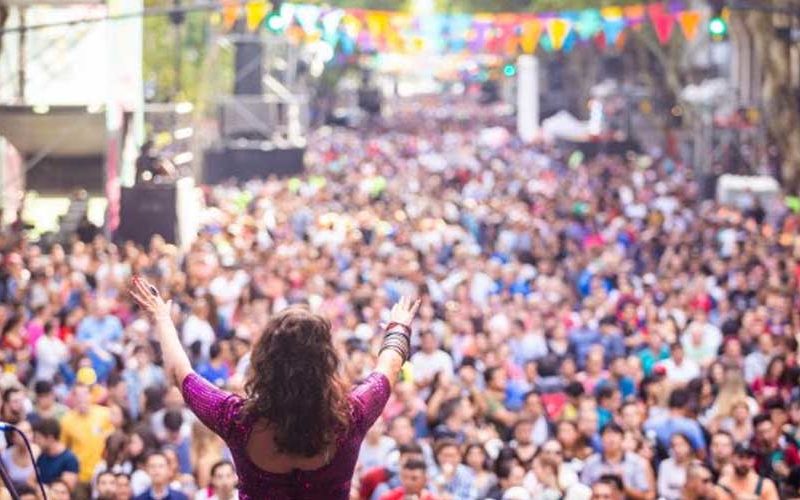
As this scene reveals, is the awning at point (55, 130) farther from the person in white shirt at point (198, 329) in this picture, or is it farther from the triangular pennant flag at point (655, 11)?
the triangular pennant flag at point (655, 11)

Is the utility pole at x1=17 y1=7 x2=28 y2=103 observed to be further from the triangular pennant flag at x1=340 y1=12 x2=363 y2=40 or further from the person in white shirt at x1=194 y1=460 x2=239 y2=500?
the person in white shirt at x1=194 y1=460 x2=239 y2=500

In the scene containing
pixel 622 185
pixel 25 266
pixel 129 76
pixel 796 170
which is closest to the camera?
pixel 25 266

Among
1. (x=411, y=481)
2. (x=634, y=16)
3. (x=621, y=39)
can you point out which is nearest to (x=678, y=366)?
(x=411, y=481)

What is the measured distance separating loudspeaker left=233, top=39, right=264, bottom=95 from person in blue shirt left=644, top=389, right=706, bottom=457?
30771 millimetres

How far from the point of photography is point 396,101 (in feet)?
381

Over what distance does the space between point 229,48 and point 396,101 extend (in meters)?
72.0

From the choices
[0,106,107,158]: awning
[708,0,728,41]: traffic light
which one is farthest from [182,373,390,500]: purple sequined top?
[0,106,107,158]: awning

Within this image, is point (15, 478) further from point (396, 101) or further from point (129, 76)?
point (396, 101)

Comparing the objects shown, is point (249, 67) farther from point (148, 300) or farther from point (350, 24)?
point (148, 300)

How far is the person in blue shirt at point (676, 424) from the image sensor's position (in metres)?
11.7

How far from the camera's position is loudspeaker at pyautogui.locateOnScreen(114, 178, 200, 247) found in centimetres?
2412

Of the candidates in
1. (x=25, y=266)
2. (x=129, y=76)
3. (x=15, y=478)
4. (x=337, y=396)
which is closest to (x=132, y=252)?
(x=25, y=266)

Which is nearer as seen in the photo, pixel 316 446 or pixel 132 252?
pixel 316 446

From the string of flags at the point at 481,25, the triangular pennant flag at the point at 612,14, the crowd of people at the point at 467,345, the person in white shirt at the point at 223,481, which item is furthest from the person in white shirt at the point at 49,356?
the triangular pennant flag at the point at 612,14
